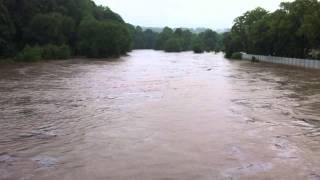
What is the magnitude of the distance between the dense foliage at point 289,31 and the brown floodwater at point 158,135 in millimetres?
34939

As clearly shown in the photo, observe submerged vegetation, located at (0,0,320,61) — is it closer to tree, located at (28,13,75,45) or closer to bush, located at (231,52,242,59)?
tree, located at (28,13,75,45)

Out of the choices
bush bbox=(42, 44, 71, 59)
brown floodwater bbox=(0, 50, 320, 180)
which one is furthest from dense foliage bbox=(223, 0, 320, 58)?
bush bbox=(42, 44, 71, 59)

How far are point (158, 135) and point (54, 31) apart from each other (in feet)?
257

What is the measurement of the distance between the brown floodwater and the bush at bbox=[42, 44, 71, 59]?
53.9 m

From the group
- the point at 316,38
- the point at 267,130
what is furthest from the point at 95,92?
the point at 316,38

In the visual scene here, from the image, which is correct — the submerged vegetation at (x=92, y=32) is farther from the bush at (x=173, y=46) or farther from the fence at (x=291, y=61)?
the bush at (x=173, y=46)

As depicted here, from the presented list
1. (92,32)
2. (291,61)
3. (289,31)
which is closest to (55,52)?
(92,32)

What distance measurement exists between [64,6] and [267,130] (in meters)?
91.4

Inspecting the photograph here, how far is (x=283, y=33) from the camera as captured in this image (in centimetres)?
7844

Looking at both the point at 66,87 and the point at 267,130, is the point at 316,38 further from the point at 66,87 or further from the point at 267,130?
the point at 267,130

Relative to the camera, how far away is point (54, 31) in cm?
9388

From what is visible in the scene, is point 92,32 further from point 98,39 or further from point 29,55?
point 29,55

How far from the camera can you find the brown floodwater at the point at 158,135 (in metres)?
14.1

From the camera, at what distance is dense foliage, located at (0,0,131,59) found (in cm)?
8375
